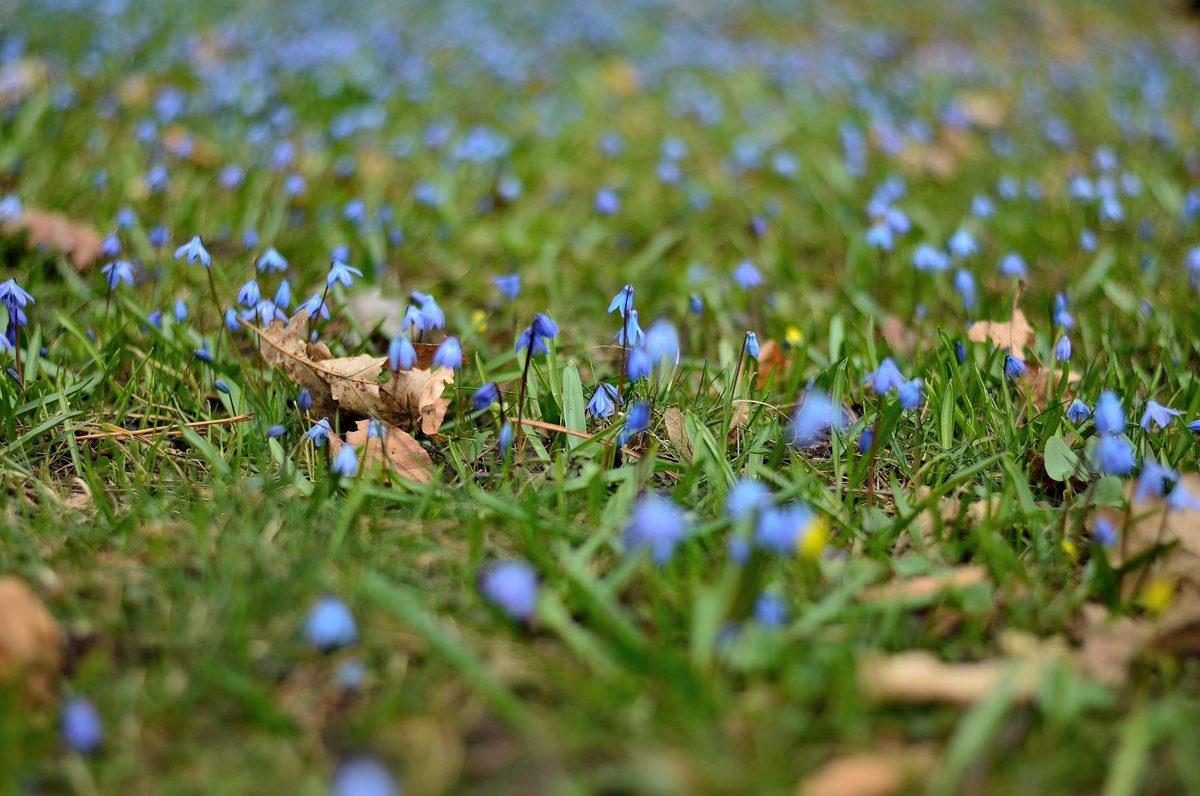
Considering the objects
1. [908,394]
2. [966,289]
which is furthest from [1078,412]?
[966,289]

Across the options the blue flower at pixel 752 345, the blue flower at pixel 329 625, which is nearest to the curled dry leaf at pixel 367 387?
the blue flower at pixel 752 345

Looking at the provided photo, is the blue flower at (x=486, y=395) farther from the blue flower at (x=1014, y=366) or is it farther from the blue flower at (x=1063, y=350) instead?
the blue flower at (x=1063, y=350)

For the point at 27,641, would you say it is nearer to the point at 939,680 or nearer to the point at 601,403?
the point at 601,403

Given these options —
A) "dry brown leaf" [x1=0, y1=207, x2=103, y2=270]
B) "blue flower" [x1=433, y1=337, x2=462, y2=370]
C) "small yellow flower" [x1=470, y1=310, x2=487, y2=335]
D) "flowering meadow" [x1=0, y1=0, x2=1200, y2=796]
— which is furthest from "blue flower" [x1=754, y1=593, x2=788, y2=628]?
"dry brown leaf" [x1=0, y1=207, x2=103, y2=270]

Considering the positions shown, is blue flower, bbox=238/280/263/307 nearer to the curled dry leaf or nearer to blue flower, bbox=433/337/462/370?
the curled dry leaf

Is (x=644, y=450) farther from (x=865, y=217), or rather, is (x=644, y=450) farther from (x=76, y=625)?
(x=865, y=217)

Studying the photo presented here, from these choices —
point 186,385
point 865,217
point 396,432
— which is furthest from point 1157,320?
point 186,385
